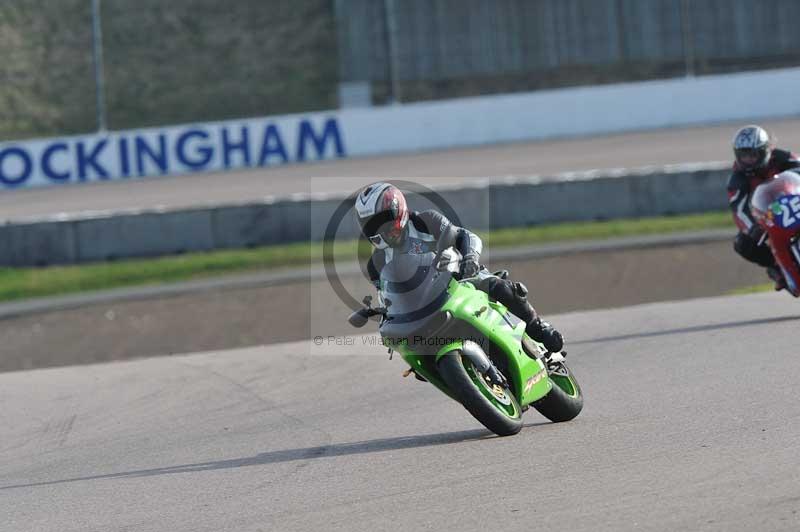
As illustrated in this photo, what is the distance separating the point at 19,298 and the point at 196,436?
11095 millimetres

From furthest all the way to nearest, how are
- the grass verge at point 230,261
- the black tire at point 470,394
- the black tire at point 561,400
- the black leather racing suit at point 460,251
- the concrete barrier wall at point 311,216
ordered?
1. the concrete barrier wall at point 311,216
2. the grass verge at point 230,261
3. the black tire at point 561,400
4. the black leather racing suit at point 460,251
5. the black tire at point 470,394

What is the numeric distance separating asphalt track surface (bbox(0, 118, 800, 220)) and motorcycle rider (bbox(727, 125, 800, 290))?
13.1m

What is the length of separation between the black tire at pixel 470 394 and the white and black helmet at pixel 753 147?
488 cm

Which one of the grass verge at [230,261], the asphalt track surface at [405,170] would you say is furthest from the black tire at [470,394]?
the asphalt track surface at [405,170]

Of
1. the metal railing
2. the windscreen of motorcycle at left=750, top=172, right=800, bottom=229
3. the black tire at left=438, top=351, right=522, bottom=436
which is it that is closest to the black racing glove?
the black tire at left=438, top=351, right=522, bottom=436

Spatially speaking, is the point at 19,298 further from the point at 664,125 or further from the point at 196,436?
the point at 664,125

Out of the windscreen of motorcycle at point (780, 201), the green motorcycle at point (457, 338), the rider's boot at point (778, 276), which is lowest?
the rider's boot at point (778, 276)

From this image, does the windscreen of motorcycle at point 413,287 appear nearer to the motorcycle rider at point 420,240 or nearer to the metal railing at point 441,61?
the motorcycle rider at point 420,240

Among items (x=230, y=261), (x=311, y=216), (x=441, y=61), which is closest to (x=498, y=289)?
(x=230, y=261)

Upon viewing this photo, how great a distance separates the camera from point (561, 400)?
23.2 ft

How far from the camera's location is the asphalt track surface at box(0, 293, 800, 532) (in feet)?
16.9

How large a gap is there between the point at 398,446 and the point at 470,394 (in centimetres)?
73

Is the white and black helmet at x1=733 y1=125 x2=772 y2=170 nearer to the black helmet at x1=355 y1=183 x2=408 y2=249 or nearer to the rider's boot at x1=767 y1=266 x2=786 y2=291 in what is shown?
the rider's boot at x1=767 y1=266 x2=786 y2=291

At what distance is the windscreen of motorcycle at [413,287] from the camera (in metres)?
6.49
